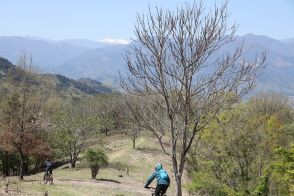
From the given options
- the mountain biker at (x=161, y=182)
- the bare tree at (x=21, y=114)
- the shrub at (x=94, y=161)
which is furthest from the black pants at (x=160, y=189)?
the shrub at (x=94, y=161)

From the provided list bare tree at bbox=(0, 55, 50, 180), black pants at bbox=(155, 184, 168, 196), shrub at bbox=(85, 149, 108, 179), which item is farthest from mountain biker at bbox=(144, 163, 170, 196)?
shrub at bbox=(85, 149, 108, 179)

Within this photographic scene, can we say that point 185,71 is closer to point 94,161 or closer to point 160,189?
point 160,189

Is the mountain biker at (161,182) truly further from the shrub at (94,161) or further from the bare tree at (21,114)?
the shrub at (94,161)

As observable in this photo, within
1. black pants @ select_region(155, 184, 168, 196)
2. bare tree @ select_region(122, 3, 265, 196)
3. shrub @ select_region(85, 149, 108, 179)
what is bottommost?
shrub @ select_region(85, 149, 108, 179)

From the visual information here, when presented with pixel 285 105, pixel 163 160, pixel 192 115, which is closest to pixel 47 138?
pixel 163 160

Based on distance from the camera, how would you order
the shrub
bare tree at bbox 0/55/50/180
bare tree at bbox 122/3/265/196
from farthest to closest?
the shrub
bare tree at bbox 0/55/50/180
bare tree at bbox 122/3/265/196

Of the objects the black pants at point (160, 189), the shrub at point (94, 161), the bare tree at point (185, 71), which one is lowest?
the shrub at point (94, 161)

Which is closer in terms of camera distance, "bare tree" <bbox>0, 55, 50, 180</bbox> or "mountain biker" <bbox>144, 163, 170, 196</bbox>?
"mountain biker" <bbox>144, 163, 170, 196</bbox>

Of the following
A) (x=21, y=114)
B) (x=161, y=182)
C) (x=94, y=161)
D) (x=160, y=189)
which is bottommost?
(x=94, y=161)

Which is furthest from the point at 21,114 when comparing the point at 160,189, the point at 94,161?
the point at 160,189

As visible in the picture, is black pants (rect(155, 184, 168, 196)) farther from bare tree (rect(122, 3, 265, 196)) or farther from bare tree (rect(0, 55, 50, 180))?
bare tree (rect(0, 55, 50, 180))

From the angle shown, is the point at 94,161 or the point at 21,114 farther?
the point at 94,161

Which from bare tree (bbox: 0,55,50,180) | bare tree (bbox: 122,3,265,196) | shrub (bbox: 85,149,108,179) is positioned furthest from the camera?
shrub (bbox: 85,149,108,179)

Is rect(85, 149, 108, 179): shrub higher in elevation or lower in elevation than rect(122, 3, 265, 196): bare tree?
lower
